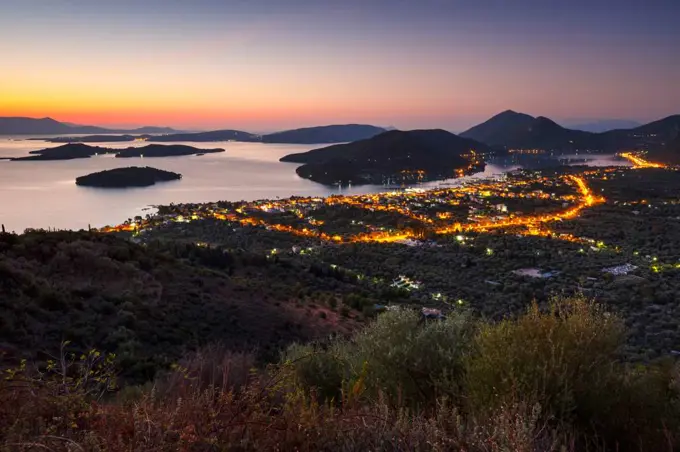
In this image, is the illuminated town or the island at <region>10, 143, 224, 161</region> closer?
the illuminated town

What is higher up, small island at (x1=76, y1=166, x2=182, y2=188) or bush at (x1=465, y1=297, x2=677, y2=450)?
bush at (x1=465, y1=297, x2=677, y2=450)

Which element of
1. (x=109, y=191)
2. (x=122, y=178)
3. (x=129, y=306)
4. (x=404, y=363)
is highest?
(x=404, y=363)

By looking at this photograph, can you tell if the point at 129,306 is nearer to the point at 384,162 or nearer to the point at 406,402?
the point at 406,402

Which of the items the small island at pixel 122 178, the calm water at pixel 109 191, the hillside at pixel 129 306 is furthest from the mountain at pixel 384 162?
the hillside at pixel 129 306

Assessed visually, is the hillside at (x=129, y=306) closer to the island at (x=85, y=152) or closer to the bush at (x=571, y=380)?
the bush at (x=571, y=380)

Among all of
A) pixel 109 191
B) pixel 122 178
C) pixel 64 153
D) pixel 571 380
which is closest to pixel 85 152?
pixel 64 153

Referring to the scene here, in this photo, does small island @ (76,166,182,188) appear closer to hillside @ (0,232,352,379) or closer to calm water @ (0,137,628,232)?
calm water @ (0,137,628,232)

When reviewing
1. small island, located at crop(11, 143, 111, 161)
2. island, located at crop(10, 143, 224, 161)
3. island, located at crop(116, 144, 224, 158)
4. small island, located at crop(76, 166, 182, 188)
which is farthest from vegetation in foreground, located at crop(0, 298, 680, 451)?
island, located at crop(116, 144, 224, 158)
